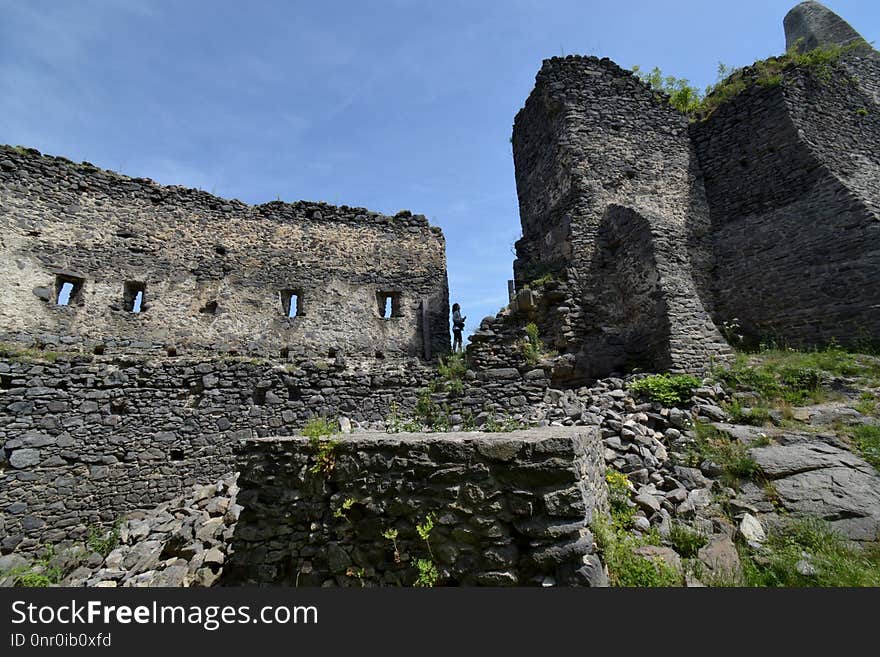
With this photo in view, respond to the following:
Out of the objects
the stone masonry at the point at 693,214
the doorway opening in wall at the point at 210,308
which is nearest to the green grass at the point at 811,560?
the stone masonry at the point at 693,214

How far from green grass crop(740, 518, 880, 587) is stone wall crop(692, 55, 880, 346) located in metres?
7.40

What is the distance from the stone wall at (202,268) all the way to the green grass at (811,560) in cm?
988

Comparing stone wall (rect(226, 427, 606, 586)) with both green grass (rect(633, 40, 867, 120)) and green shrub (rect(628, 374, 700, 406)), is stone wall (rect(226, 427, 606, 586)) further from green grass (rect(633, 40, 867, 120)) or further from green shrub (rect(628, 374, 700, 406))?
green grass (rect(633, 40, 867, 120))

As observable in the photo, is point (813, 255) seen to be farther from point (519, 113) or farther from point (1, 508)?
point (1, 508)

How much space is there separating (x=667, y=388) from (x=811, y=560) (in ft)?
13.8

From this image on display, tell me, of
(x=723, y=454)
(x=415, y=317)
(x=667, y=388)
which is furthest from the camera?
(x=415, y=317)

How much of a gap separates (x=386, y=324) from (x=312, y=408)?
5295 mm

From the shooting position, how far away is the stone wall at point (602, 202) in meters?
10.1

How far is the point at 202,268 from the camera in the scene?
507 inches

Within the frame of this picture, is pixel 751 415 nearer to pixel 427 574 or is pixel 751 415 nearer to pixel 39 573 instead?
pixel 427 574

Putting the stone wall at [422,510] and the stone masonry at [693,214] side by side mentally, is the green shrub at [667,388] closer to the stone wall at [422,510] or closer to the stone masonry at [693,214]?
the stone masonry at [693,214]

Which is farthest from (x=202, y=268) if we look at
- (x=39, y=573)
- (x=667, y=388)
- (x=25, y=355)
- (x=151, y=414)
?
(x=667, y=388)

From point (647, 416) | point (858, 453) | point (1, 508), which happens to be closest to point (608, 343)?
point (647, 416)

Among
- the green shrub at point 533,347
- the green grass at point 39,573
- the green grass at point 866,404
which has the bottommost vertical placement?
the green grass at point 39,573
